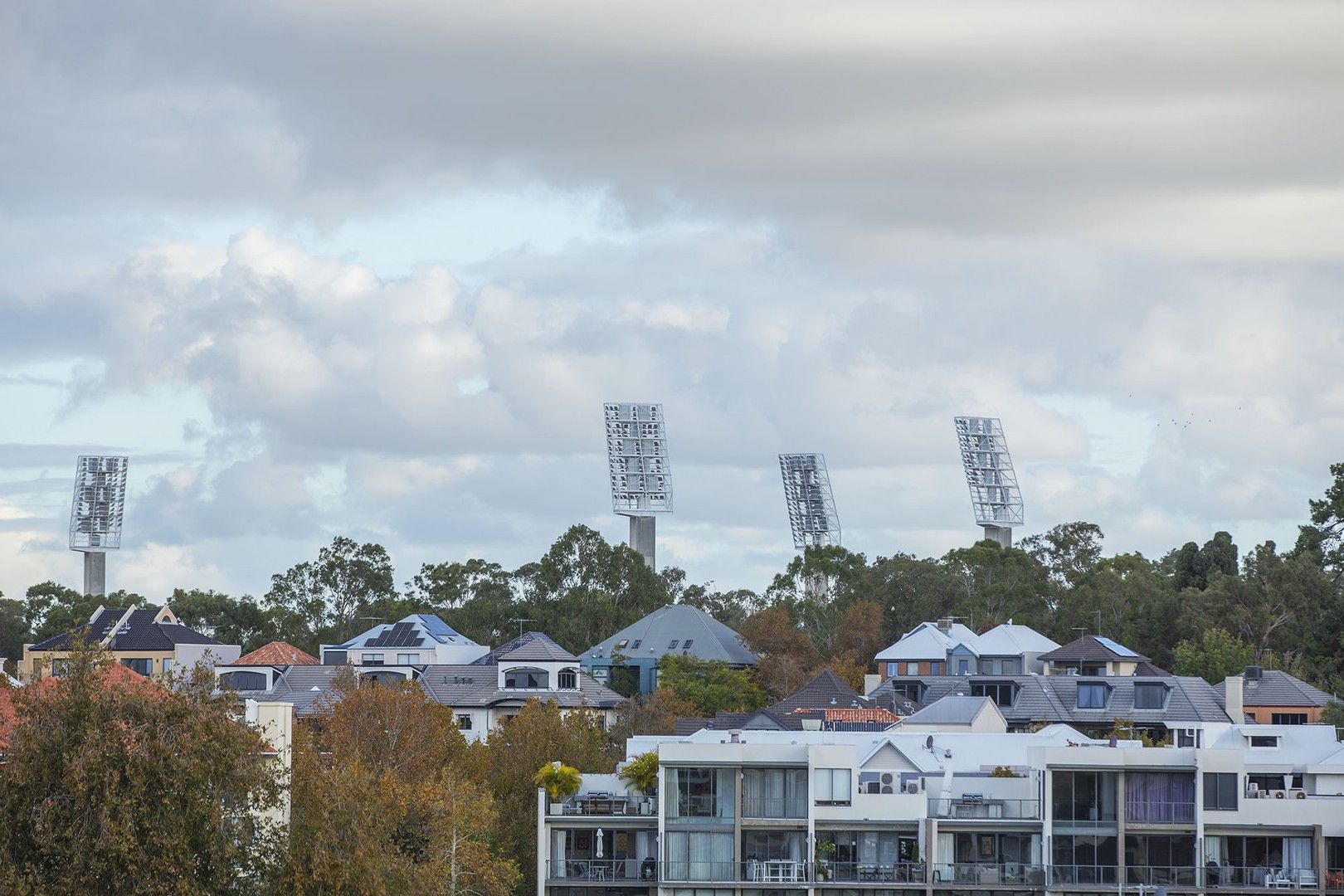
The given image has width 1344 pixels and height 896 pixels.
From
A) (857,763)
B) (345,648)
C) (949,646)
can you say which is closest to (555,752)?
(857,763)

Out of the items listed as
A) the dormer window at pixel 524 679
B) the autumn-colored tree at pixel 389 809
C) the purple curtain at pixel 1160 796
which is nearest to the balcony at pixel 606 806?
the autumn-colored tree at pixel 389 809

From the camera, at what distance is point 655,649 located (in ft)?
527

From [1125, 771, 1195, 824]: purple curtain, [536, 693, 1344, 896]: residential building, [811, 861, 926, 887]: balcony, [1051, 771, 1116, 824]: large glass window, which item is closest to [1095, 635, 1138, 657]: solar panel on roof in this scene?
[536, 693, 1344, 896]: residential building

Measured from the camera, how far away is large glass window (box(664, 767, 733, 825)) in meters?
74.9

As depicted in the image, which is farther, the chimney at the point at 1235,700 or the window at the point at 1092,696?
the window at the point at 1092,696

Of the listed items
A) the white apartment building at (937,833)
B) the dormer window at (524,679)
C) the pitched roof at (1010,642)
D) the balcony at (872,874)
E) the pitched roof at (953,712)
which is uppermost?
the pitched roof at (1010,642)

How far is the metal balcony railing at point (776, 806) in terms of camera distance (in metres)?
75.1

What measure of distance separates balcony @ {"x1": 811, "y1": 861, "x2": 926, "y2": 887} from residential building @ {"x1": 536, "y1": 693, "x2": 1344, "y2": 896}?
0.14 ft

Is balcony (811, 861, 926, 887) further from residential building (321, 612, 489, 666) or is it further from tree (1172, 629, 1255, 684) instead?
residential building (321, 612, 489, 666)

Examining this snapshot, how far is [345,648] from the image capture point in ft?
519

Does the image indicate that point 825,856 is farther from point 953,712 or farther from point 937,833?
point 953,712

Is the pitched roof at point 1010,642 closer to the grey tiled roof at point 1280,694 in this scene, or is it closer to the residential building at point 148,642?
the grey tiled roof at point 1280,694

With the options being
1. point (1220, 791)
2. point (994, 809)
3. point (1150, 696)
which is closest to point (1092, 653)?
point (1150, 696)

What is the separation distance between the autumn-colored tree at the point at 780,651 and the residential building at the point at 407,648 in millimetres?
21892
